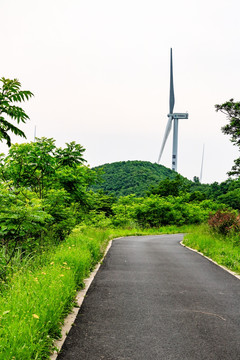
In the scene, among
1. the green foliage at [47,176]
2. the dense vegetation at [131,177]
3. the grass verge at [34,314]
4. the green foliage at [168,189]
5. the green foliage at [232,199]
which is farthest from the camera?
the dense vegetation at [131,177]

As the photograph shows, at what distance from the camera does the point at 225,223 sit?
16.2 metres

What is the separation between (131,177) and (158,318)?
8099 centimetres

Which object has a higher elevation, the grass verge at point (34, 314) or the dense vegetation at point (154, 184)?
the dense vegetation at point (154, 184)

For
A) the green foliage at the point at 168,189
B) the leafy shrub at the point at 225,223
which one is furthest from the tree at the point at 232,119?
the green foliage at the point at 168,189

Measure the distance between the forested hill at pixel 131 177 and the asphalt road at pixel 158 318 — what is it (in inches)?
2462

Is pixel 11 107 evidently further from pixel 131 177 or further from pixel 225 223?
pixel 131 177

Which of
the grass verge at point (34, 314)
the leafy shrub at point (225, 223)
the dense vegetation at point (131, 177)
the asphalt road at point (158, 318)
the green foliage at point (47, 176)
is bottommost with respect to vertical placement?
the asphalt road at point (158, 318)

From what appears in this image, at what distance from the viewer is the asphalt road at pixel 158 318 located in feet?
14.3

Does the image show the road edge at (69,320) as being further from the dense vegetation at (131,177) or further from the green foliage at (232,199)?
the dense vegetation at (131,177)

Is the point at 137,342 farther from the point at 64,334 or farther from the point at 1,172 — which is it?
the point at 1,172

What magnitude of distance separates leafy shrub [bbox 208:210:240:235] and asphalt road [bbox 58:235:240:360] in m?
5.85

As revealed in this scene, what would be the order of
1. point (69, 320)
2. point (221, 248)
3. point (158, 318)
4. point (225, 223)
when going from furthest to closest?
point (225, 223), point (221, 248), point (158, 318), point (69, 320)

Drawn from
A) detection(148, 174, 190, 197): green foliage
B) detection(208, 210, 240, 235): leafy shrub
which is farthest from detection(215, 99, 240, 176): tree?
detection(148, 174, 190, 197): green foliage

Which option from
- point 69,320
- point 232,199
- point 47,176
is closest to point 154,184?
point 232,199
